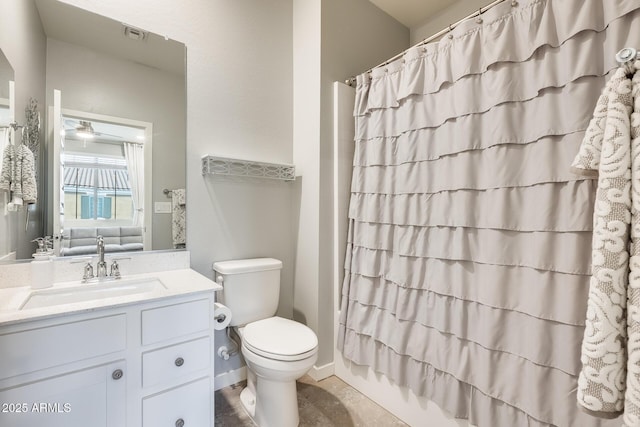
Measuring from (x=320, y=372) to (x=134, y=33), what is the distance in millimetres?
2346

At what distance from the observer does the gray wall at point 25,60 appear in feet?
4.05

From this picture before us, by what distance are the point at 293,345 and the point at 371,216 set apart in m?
0.85

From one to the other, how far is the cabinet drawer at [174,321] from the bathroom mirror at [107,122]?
56 centimetres

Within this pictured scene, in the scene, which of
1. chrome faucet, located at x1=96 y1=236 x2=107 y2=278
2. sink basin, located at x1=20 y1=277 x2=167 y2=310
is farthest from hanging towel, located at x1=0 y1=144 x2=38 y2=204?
sink basin, located at x1=20 y1=277 x2=167 y2=310

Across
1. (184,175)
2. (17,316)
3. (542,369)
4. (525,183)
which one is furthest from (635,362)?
(184,175)

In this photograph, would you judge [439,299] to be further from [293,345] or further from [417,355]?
[293,345]

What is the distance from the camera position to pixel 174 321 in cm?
122

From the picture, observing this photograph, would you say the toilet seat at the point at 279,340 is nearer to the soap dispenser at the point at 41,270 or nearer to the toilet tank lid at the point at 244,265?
the toilet tank lid at the point at 244,265

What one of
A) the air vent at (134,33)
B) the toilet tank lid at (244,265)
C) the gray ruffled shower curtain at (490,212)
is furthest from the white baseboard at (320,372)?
the air vent at (134,33)

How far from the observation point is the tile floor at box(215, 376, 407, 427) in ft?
5.17

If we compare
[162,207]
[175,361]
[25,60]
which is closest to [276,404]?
[175,361]

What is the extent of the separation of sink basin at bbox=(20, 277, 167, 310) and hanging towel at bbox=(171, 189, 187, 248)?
290 mm

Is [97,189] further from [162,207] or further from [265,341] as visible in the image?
[265,341]

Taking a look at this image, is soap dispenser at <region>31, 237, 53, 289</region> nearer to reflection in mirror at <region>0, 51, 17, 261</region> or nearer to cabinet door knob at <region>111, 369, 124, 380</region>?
reflection in mirror at <region>0, 51, 17, 261</region>
